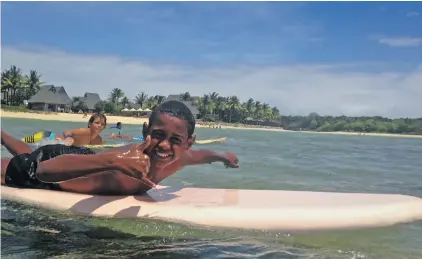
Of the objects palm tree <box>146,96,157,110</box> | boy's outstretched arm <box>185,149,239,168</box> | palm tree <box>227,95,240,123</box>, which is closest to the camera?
boy's outstretched arm <box>185,149,239,168</box>

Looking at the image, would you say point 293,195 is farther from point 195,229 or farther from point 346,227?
point 195,229

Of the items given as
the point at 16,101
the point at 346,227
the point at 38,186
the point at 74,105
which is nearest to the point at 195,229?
the point at 346,227

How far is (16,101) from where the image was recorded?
5119cm

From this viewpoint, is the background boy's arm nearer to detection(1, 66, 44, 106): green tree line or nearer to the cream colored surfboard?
the cream colored surfboard

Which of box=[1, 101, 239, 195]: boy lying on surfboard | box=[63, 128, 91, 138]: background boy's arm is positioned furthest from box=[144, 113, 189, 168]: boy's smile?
box=[63, 128, 91, 138]: background boy's arm

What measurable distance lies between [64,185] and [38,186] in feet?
1.13

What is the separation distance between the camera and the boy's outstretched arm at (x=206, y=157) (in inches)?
167

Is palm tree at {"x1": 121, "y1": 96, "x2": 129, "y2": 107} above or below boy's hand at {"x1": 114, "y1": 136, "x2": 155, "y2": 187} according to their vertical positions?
above

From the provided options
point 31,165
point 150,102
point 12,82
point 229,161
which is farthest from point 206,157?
point 150,102

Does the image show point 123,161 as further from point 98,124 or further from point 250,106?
point 250,106

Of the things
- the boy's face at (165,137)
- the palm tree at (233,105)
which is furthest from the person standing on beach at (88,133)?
the palm tree at (233,105)

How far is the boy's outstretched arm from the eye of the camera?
4239 mm

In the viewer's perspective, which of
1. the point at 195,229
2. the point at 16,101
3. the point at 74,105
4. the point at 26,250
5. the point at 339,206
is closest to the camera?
the point at 26,250

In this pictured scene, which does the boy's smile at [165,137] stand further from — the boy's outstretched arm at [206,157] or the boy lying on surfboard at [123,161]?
the boy's outstretched arm at [206,157]
